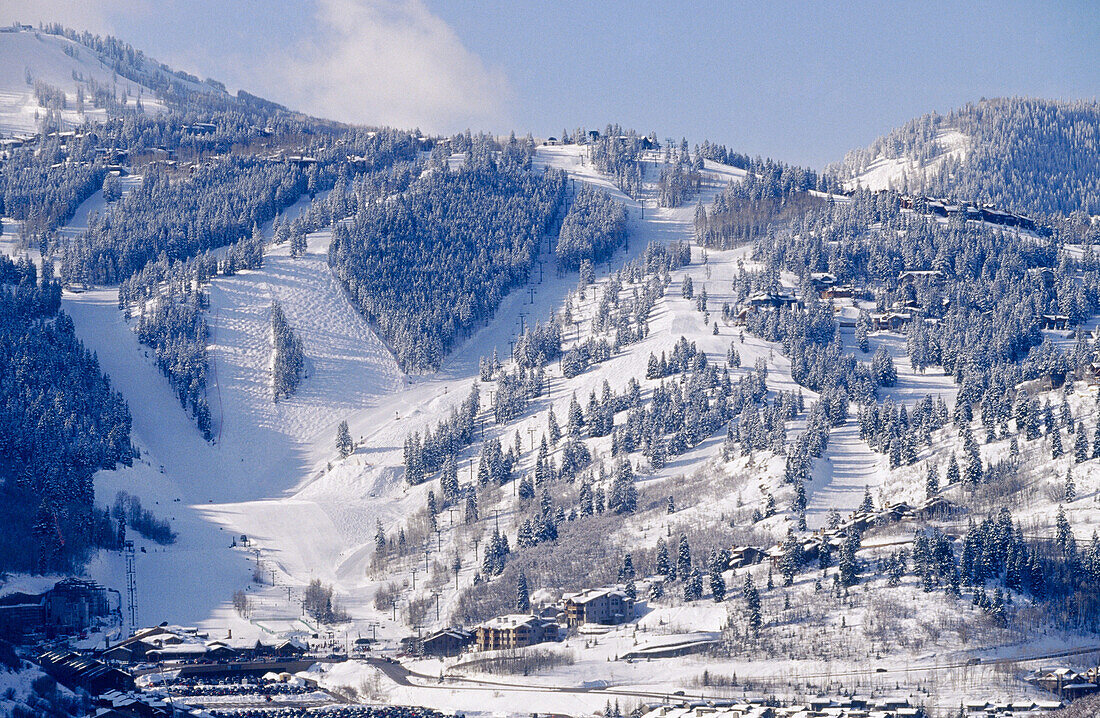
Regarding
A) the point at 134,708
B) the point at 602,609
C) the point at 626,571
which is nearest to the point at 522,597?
the point at 626,571

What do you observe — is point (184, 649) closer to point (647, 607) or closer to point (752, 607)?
point (647, 607)

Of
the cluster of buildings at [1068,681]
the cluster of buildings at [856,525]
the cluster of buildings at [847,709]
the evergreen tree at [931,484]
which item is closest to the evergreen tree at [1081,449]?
the evergreen tree at [931,484]

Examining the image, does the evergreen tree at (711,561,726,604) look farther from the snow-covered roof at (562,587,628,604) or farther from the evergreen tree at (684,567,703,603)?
the snow-covered roof at (562,587,628,604)

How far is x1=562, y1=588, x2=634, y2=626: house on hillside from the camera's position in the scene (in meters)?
141

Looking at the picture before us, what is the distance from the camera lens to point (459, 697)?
122375mm

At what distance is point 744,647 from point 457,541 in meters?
56.0

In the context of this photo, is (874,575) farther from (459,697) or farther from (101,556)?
(101,556)

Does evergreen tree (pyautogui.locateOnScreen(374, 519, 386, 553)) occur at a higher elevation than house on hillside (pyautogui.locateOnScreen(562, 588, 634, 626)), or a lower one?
higher

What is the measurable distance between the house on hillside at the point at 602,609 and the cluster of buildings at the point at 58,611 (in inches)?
1786

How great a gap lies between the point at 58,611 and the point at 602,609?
51166mm

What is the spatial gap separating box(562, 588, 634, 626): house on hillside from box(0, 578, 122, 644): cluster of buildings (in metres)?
45.4

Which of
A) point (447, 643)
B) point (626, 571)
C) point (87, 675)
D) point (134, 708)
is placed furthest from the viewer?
point (626, 571)

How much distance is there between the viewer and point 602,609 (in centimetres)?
14100

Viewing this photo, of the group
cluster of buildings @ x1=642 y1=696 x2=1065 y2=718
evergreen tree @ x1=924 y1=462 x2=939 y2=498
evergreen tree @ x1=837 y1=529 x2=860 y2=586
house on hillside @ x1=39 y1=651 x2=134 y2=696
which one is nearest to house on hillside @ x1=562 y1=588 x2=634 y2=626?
evergreen tree @ x1=837 y1=529 x2=860 y2=586
